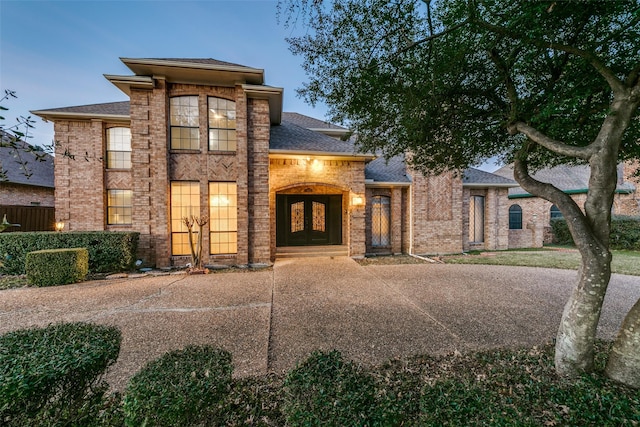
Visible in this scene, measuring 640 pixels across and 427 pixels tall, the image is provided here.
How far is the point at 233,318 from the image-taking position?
4.46 meters

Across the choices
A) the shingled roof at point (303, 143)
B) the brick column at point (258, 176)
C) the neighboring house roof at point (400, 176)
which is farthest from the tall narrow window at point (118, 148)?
the neighboring house roof at point (400, 176)

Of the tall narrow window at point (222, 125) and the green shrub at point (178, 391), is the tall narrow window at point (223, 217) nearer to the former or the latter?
the tall narrow window at point (222, 125)

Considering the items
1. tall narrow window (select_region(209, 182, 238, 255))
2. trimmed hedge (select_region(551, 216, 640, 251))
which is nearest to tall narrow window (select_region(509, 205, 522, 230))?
trimmed hedge (select_region(551, 216, 640, 251))

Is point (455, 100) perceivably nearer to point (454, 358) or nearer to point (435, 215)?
point (454, 358)

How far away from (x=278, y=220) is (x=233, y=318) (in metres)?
7.36

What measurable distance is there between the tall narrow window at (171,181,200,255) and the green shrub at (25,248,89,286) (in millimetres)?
2372

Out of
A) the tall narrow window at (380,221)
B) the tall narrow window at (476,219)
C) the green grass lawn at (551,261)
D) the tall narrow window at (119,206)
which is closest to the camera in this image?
the green grass lawn at (551,261)

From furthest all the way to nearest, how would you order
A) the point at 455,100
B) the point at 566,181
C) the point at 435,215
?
1. the point at 566,181
2. the point at 435,215
3. the point at 455,100

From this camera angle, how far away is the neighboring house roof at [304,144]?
9133 mm

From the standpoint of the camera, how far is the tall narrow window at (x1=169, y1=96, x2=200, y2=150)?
8.55 m

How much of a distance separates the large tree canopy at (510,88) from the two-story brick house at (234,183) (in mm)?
5068

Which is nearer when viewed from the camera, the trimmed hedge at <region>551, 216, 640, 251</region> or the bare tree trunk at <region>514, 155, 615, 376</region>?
the bare tree trunk at <region>514, 155, 615, 376</region>

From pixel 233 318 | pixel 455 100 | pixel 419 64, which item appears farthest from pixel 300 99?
pixel 233 318

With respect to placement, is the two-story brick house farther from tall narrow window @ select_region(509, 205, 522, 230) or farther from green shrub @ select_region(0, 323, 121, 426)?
green shrub @ select_region(0, 323, 121, 426)
